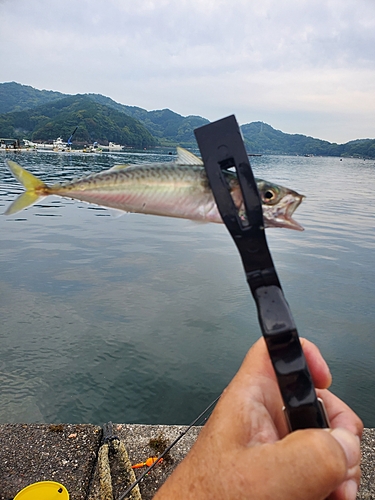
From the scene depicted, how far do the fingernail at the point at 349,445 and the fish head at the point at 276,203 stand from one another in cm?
81

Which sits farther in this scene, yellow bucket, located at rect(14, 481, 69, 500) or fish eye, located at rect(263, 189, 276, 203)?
yellow bucket, located at rect(14, 481, 69, 500)

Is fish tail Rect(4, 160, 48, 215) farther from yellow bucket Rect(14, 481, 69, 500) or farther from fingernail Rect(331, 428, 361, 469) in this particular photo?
yellow bucket Rect(14, 481, 69, 500)

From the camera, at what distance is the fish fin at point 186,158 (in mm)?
1592

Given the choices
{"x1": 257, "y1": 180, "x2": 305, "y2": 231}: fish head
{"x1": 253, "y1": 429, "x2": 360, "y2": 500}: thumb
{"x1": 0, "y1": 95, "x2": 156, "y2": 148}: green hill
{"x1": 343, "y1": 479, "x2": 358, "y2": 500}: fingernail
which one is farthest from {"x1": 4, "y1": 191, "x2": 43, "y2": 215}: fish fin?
{"x1": 0, "y1": 95, "x2": 156, "y2": 148}: green hill

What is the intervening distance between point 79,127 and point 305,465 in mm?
151724

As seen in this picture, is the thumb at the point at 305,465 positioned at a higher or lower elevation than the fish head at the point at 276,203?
lower

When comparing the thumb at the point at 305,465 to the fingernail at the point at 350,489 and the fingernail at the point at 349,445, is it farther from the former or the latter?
the fingernail at the point at 350,489

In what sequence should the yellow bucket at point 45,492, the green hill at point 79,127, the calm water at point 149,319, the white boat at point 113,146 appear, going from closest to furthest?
the yellow bucket at point 45,492
the calm water at point 149,319
the green hill at point 79,127
the white boat at point 113,146

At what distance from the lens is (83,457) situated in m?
4.94

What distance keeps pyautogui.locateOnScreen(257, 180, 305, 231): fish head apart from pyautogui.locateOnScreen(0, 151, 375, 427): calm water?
33cm

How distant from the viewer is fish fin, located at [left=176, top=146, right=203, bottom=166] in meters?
1.59

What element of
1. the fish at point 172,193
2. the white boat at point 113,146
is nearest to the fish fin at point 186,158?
the fish at point 172,193

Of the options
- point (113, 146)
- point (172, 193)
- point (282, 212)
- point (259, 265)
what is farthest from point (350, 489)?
point (113, 146)

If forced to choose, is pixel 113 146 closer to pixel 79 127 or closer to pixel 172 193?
pixel 79 127
